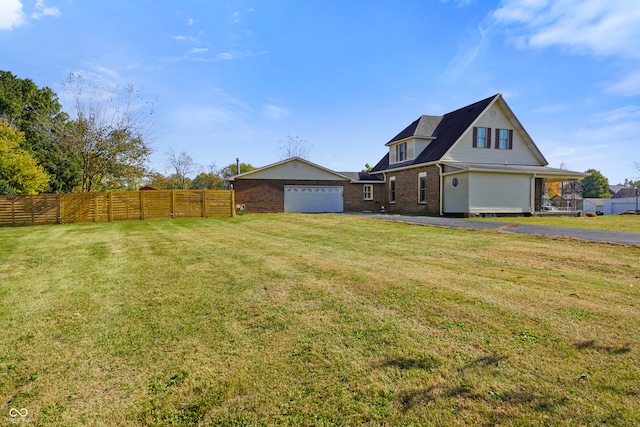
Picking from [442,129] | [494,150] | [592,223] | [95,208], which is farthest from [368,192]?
[95,208]

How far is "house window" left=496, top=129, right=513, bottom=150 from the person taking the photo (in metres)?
21.6

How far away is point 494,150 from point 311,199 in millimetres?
12708

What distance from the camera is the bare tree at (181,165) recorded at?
42588 millimetres

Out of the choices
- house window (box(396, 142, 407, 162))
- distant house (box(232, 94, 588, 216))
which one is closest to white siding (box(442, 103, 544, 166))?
Result: distant house (box(232, 94, 588, 216))

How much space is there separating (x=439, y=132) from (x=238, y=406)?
24358 mm

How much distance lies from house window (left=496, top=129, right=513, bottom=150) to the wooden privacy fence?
57.7 feet

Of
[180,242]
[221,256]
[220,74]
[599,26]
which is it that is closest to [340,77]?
[220,74]

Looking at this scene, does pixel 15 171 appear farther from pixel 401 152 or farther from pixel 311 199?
pixel 401 152

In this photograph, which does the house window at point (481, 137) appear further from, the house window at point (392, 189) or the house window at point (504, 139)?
the house window at point (392, 189)

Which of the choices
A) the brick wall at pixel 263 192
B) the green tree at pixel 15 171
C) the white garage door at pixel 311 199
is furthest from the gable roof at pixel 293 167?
the green tree at pixel 15 171

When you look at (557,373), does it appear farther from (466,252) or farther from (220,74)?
(220,74)

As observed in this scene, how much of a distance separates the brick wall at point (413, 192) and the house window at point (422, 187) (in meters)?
0.27

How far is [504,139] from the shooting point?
71.3 feet

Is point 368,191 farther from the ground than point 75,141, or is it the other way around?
point 75,141
